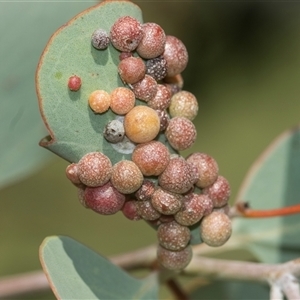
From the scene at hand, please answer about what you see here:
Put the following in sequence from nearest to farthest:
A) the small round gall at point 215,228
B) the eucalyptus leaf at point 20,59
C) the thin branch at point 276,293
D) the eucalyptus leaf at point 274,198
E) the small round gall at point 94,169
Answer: the small round gall at point 94,169
the small round gall at point 215,228
the thin branch at point 276,293
the eucalyptus leaf at point 20,59
the eucalyptus leaf at point 274,198

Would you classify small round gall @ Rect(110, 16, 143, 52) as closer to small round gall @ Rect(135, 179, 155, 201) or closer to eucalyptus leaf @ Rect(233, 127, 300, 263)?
small round gall @ Rect(135, 179, 155, 201)

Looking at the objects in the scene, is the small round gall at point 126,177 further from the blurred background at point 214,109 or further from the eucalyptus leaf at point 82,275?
the blurred background at point 214,109

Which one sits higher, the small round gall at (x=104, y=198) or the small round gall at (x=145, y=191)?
the small round gall at (x=145, y=191)

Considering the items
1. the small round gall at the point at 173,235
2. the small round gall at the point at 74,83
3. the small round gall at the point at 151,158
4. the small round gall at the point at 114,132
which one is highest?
the small round gall at the point at 74,83

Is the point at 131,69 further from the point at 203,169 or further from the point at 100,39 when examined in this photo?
the point at 203,169

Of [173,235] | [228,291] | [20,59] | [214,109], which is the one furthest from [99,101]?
[214,109]

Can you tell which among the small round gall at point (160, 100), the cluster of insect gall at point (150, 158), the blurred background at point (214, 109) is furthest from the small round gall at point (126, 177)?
the blurred background at point (214, 109)

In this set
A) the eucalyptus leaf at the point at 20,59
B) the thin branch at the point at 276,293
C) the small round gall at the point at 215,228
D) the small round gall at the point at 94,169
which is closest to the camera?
the small round gall at the point at 94,169

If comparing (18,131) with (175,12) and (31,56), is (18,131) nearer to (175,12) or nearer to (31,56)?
(31,56)
